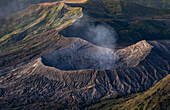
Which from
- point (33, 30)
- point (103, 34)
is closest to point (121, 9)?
point (103, 34)

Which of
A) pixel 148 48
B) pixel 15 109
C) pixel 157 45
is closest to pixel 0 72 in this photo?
pixel 15 109

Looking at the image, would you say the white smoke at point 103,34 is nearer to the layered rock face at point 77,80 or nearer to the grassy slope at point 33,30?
the grassy slope at point 33,30

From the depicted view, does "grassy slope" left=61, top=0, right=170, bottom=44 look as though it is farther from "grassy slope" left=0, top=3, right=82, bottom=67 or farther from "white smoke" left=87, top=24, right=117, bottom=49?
"grassy slope" left=0, top=3, right=82, bottom=67

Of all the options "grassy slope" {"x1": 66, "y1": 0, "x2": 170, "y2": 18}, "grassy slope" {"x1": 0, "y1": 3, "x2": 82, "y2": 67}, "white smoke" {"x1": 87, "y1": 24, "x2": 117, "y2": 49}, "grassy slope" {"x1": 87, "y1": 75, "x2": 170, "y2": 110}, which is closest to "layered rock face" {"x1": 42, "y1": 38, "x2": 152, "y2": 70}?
"grassy slope" {"x1": 0, "y1": 3, "x2": 82, "y2": 67}

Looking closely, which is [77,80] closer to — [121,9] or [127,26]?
[127,26]

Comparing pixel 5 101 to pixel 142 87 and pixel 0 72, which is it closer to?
pixel 0 72

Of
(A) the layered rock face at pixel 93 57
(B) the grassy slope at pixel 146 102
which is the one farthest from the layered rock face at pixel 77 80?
(B) the grassy slope at pixel 146 102
